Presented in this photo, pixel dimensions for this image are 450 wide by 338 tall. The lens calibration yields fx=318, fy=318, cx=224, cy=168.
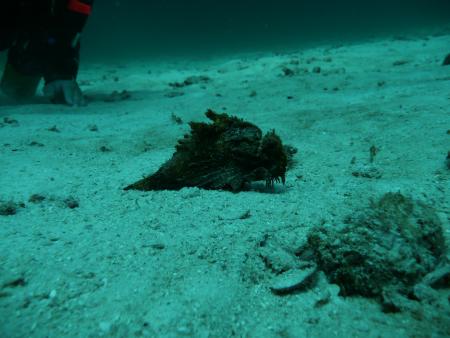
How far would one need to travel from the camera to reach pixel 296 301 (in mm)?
1945

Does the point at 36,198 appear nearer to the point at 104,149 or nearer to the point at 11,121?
the point at 104,149

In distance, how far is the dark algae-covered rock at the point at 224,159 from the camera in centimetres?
324

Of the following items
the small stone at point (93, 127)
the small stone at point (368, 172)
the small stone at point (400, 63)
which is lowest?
the small stone at point (368, 172)

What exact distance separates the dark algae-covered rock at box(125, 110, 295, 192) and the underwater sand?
0.59 feet

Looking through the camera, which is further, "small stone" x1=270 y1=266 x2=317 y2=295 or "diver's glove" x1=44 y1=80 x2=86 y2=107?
"diver's glove" x1=44 y1=80 x2=86 y2=107

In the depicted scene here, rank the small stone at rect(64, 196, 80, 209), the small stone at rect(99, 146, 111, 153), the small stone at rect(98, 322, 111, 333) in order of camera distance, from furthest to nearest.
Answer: the small stone at rect(99, 146, 111, 153) → the small stone at rect(64, 196, 80, 209) → the small stone at rect(98, 322, 111, 333)

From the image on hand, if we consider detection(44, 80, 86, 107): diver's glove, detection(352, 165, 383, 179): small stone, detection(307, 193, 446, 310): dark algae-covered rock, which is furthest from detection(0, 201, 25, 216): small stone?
detection(44, 80, 86, 107): diver's glove

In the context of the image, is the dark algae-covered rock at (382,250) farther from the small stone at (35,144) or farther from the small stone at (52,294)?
the small stone at (35,144)

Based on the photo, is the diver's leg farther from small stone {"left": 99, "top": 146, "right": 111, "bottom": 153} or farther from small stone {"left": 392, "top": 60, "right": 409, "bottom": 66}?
small stone {"left": 392, "top": 60, "right": 409, "bottom": 66}

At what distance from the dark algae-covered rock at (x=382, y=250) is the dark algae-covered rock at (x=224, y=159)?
109 centimetres

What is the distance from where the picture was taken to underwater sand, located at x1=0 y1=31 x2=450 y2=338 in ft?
5.77

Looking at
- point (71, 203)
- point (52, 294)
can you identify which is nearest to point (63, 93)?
point (71, 203)

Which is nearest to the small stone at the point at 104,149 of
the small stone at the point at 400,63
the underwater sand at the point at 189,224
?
the underwater sand at the point at 189,224

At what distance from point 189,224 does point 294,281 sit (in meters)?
1.05
